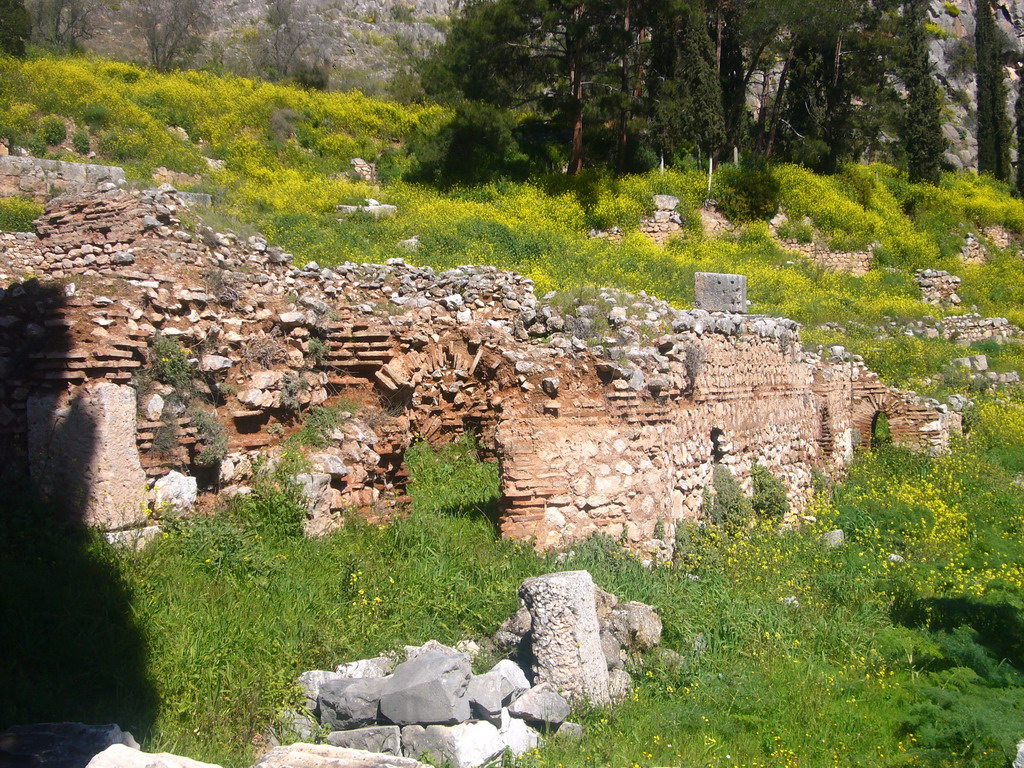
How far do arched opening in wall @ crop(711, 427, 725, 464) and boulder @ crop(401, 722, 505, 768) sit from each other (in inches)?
202

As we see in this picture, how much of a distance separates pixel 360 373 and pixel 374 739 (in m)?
4.26

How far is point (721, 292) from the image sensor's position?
402 inches

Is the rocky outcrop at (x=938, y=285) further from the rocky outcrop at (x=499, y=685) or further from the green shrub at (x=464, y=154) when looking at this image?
the rocky outcrop at (x=499, y=685)

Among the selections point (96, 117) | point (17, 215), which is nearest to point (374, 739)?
point (17, 215)

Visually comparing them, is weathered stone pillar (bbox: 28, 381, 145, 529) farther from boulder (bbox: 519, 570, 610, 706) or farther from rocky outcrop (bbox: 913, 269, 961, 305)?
rocky outcrop (bbox: 913, 269, 961, 305)

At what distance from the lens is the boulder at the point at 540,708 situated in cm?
452

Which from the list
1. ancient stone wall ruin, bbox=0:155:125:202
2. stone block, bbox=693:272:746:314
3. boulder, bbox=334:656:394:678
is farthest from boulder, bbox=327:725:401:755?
ancient stone wall ruin, bbox=0:155:125:202

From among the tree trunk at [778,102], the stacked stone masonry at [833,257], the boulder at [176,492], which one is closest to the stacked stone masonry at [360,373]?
the boulder at [176,492]

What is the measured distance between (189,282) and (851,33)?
26.0 m

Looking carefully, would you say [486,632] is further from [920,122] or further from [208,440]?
[920,122]

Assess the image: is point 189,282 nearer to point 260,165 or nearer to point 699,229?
point 260,165

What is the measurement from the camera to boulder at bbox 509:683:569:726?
4.52 m

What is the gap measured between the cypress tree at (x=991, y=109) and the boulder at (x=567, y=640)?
39.4 meters

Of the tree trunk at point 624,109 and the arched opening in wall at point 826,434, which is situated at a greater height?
the tree trunk at point 624,109
